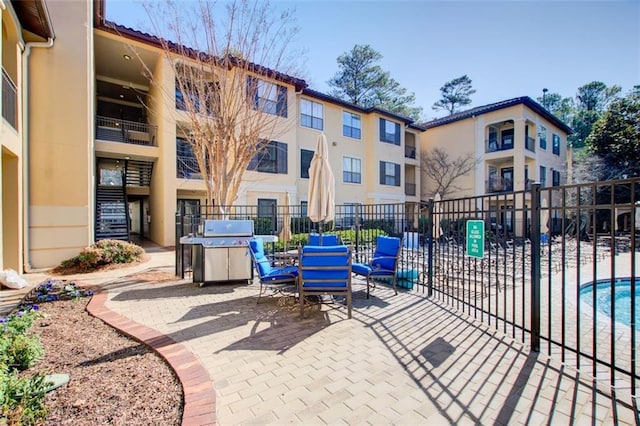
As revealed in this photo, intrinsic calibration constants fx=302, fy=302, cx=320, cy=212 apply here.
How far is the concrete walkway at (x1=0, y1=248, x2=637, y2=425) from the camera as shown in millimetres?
2465

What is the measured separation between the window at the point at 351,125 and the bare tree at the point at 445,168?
26.0 feet

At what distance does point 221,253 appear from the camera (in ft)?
22.1

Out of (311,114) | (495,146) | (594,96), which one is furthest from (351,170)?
(594,96)

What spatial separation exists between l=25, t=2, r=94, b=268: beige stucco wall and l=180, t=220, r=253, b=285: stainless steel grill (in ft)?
18.8

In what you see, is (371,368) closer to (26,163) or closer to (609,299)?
(609,299)

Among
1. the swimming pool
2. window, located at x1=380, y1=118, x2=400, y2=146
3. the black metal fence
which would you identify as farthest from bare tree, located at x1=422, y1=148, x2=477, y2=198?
the swimming pool

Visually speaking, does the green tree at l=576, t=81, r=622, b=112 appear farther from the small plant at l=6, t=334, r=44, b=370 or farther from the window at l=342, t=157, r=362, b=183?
the small plant at l=6, t=334, r=44, b=370

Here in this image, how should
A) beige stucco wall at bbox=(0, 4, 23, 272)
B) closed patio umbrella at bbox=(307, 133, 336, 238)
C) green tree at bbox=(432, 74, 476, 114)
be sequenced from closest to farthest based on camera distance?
closed patio umbrella at bbox=(307, 133, 336, 238)
beige stucco wall at bbox=(0, 4, 23, 272)
green tree at bbox=(432, 74, 476, 114)

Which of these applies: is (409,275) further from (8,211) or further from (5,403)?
(8,211)

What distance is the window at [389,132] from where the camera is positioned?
901 inches

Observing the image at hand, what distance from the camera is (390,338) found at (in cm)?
396

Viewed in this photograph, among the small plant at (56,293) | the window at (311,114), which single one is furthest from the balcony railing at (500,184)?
the small plant at (56,293)

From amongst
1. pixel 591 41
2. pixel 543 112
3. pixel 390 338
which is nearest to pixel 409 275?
pixel 390 338

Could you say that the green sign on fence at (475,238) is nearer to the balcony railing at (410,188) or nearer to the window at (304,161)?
the window at (304,161)
